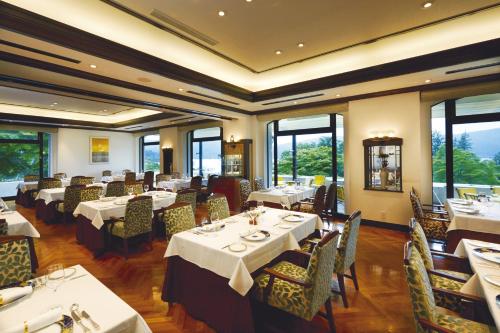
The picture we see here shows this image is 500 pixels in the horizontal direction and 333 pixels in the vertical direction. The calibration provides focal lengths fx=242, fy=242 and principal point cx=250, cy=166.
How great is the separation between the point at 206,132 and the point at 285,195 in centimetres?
577

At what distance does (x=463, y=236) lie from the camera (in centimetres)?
318

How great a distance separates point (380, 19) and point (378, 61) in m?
1.39

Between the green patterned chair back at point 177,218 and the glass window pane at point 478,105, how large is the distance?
5.57m

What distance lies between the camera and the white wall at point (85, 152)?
Result: 9711mm

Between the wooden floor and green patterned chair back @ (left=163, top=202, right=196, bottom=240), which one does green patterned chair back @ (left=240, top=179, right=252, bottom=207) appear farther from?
green patterned chair back @ (left=163, top=202, right=196, bottom=240)

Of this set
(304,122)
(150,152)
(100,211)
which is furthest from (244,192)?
(150,152)

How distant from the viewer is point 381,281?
9.89 feet

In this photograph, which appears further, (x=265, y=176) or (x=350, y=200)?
(x=265, y=176)

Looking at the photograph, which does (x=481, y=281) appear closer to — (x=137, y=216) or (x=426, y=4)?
(x=426, y=4)

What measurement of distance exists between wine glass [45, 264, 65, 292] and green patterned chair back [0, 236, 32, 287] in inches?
19.9

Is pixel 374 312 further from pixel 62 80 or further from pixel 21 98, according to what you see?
pixel 21 98

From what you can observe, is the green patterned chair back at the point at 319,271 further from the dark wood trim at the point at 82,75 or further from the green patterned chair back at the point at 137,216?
the dark wood trim at the point at 82,75

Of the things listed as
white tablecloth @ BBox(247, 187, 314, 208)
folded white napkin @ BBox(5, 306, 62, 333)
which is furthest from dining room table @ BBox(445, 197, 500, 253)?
folded white napkin @ BBox(5, 306, 62, 333)

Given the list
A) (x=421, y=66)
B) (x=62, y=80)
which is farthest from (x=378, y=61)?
(x=62, y=80)
